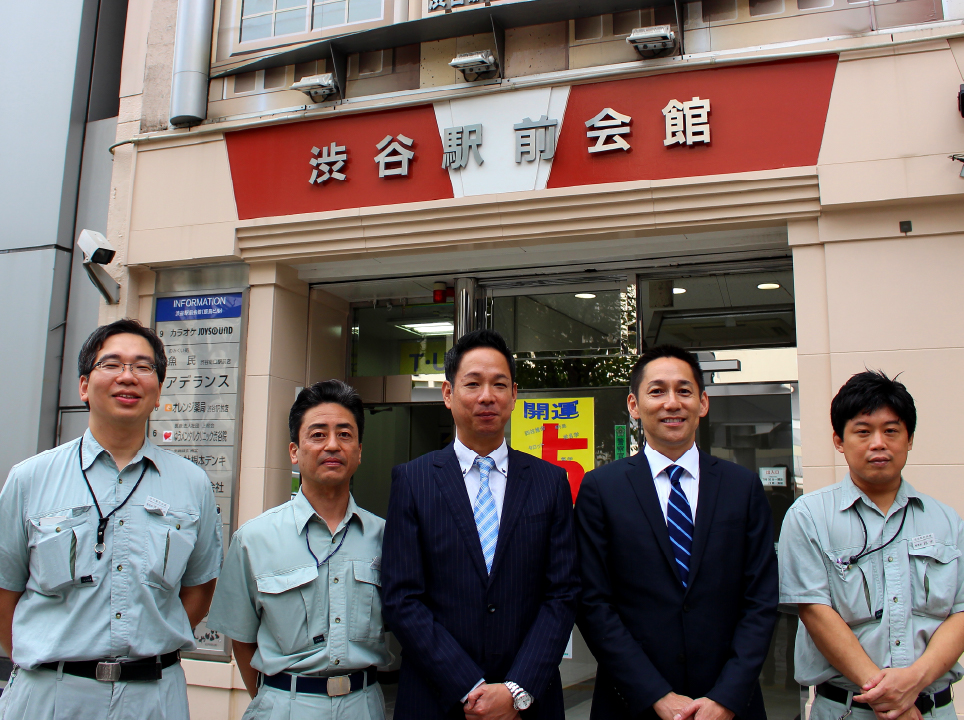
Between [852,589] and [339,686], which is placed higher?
[852,589]

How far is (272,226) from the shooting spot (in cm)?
582

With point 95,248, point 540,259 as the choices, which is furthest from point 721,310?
point 95,248

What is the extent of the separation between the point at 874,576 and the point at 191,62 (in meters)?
6.03

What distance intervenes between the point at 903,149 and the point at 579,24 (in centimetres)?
227

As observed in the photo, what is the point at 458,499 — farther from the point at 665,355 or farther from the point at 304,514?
the point at 665,355

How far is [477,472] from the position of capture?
2904 millimetres

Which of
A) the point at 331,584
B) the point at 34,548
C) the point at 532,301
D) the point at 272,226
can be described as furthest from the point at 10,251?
the point at 331,584

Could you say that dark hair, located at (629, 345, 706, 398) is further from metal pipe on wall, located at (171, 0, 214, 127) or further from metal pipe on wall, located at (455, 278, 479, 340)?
metal pipe on wall, located at (171, 0, 214, 127)

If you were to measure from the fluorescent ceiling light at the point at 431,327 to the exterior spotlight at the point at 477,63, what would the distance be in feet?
6.62

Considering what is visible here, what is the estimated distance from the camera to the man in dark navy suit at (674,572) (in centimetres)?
254

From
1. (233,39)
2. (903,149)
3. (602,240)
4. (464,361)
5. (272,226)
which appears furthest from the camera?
(233,39)

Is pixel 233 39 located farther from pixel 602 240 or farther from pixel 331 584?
pixel 331 584

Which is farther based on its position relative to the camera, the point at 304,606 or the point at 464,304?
the point at 464,304

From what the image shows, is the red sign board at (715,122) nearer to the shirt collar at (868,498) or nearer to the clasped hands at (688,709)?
the shirt collar at (868,498)
